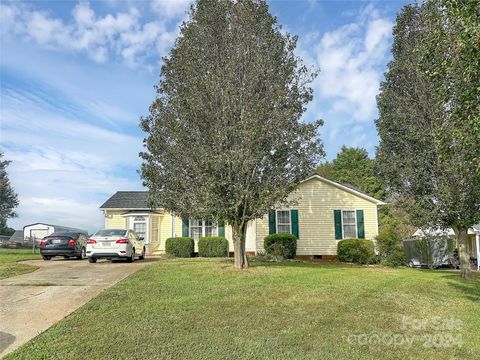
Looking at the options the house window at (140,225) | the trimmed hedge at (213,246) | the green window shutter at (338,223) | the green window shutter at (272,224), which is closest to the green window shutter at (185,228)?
the trimmed hedge at (213,246)

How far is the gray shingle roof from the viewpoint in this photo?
964 inches

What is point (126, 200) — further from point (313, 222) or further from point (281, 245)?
point (313, 222)

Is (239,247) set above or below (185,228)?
below

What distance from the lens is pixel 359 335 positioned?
5.87 meters

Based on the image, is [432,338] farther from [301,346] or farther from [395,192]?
[395,192]

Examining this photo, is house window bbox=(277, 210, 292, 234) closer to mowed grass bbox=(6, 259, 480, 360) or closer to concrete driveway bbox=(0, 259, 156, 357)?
concrete driveway bbox=(0, 259, 156, 357)

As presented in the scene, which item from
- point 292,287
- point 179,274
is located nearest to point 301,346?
point 292,287

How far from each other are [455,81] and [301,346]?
5713mm

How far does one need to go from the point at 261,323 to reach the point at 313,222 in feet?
54.3

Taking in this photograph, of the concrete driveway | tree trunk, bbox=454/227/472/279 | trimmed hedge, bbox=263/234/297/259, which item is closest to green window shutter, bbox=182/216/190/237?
trimmed hedge, bbox=263/234/297/259

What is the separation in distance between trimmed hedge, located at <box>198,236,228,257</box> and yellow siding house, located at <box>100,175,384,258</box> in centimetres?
76

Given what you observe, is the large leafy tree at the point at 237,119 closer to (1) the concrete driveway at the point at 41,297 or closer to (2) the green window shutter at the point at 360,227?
(1) the concrete driveway at the point at 41,297

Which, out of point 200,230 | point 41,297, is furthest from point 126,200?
point 41,297

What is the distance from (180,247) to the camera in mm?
21656
